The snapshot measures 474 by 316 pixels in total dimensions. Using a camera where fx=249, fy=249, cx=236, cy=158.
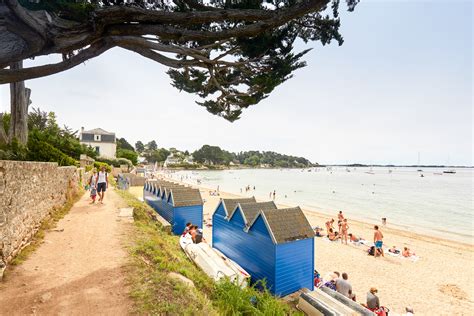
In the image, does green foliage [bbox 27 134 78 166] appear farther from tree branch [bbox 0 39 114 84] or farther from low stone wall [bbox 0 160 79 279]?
tree branch [bbox 0 39 114 84]

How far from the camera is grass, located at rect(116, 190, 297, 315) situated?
5281 mm

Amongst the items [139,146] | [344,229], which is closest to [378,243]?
[344,229]

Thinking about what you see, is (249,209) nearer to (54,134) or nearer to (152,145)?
(54,134)

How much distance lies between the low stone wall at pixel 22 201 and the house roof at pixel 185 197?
20.3 ft

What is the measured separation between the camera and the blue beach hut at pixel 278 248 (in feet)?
29.1

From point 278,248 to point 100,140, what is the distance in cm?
5622

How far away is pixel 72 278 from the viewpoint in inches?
234

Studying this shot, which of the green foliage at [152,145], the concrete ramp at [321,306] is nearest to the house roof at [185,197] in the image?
the concrete ramp at [321,306]

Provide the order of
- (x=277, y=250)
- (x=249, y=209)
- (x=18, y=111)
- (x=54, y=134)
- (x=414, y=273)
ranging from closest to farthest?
(x=277, y=250) < (x=249, y=209) < (x=414, y=273) < (x=18, y=111) < (x=54, y=134)

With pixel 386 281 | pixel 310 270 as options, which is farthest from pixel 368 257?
pixel 310 270

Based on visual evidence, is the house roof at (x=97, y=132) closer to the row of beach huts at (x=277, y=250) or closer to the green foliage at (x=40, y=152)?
the green foliage at (x=40, y=152)

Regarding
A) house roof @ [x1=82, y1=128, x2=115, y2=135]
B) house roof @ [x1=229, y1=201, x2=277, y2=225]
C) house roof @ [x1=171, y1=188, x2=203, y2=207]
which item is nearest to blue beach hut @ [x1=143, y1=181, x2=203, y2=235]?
house roof @ [x1=171, y1=188, x2=203, y2=207]

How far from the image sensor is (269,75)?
7.30m

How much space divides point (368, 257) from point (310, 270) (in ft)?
28.8
